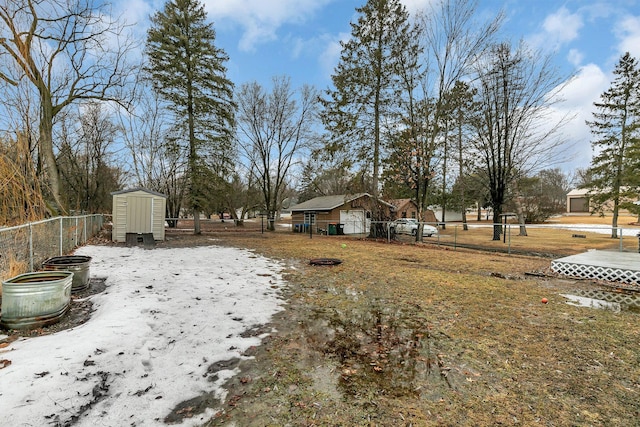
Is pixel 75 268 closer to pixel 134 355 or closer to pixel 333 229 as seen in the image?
pixel 134 355

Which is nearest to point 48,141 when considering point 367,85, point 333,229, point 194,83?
point 194,83

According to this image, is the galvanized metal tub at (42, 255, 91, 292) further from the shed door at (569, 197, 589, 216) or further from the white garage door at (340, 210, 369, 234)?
the shed door at (569, 197, 589, 216)

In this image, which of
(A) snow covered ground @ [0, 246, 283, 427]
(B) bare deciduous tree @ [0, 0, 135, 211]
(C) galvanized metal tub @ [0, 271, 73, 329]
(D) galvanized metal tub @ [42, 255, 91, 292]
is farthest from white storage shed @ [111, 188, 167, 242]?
(C) galvanized metal tub @ [0, 271, 73, 329]

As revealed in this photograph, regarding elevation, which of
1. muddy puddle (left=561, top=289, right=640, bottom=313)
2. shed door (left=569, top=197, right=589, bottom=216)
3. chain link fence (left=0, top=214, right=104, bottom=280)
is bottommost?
muddy puddle (left=561, top=289, right=640, bottom=313)

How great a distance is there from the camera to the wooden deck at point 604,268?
6.40 meters

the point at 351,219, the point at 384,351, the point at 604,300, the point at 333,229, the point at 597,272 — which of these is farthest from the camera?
the point at 351,219

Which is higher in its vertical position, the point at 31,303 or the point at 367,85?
the point at 367,85

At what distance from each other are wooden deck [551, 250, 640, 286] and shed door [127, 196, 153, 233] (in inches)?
592

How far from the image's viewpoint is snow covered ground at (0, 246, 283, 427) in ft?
6.85

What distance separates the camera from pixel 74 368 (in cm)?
253

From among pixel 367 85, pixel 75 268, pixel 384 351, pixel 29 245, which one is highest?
pixel 367 85

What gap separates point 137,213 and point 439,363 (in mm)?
13512

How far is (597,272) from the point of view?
271 inches

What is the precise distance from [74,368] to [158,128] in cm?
2372
